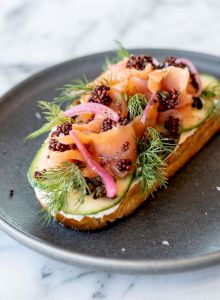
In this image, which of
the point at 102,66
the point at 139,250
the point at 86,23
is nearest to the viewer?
the point at 139,250

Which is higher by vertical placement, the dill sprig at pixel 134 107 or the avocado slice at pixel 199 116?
the dill sprig at pixel 134 107

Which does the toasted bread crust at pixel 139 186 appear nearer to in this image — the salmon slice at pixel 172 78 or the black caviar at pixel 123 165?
the black caviar at pixel 123 165

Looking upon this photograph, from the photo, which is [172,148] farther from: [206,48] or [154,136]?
[206,48]

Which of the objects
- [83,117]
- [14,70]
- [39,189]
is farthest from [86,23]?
[39,189]

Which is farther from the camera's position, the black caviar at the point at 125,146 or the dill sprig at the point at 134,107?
the dill sprig at the point at 134,107

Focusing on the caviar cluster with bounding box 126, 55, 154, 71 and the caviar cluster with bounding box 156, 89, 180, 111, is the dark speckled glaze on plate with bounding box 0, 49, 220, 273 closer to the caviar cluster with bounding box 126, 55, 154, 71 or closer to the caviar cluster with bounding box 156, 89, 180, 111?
the caviar cluster with bounding box 156, 89, 180, 111

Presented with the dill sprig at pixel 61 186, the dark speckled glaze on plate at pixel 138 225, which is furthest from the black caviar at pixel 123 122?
the dark speckled glaze on plate at pixel 138 225

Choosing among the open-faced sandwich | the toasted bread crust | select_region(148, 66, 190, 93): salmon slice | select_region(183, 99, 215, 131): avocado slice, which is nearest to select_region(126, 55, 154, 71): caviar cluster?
the open-faced sandwich
